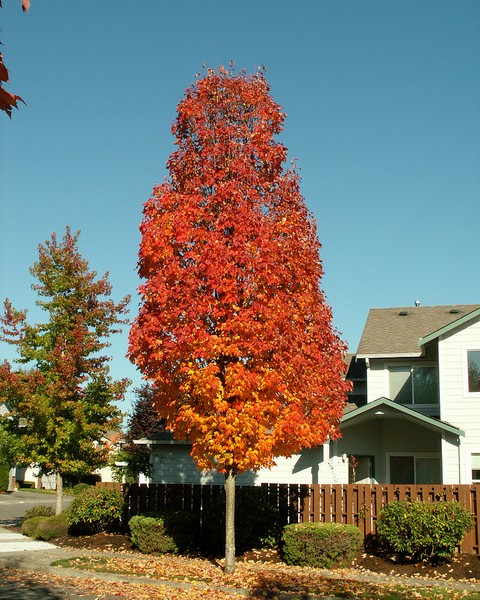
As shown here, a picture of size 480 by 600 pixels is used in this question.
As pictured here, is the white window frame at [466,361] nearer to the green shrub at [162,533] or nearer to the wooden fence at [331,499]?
the wooden fence at [331,499]

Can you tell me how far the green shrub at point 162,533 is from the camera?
15969 mm

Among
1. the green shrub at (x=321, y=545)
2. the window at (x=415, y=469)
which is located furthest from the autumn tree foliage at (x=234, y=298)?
the window at (x=415, y=469)

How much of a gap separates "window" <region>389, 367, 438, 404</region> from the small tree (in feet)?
37.5

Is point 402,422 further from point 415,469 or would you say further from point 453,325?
point 453,325

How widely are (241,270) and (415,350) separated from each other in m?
12.1

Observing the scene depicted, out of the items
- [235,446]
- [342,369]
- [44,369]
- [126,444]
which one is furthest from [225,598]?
[126,444]

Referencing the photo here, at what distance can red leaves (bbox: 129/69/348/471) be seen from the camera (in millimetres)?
12609

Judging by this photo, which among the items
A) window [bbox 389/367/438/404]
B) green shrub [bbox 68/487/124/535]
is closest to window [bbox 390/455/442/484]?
window [bbox 389/367/438/404]

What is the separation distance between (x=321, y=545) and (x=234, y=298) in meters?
5.93

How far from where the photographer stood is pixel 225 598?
37.0ft

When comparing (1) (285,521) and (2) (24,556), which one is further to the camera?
(1) (285,521)

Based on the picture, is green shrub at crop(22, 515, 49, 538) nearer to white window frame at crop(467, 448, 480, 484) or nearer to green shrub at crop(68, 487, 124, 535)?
green shrub at crop(68, 487, 124, 535)

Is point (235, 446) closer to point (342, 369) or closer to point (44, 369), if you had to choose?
point (342, 369)

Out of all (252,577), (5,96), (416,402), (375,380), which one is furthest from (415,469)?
(5,96)
